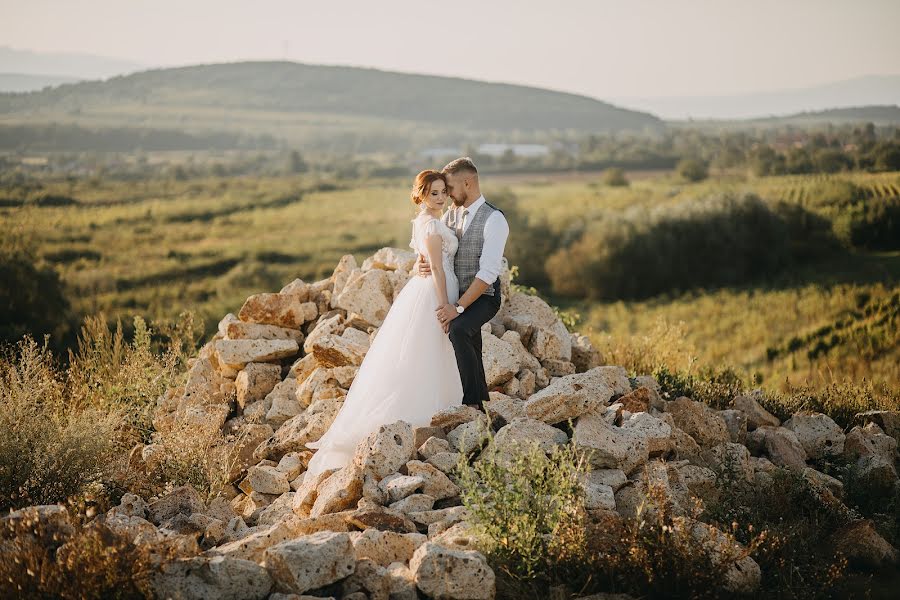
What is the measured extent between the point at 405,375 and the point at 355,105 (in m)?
117

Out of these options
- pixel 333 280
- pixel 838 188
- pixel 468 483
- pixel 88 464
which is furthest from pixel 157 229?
pixel 468 483

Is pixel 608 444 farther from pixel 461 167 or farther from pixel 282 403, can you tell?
pixel 282 403

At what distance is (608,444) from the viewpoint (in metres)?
6.11

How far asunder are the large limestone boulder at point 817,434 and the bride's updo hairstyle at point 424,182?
4600 mm

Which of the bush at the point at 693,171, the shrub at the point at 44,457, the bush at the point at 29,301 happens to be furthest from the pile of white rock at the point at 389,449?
the bush at the point at 693,171

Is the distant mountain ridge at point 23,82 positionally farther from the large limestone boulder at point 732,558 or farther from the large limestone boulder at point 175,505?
the large limestone boulder at point 732,558

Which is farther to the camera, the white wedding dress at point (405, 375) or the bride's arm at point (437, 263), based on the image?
the white wedding dress at point (405, 375)

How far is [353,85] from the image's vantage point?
4801 inches

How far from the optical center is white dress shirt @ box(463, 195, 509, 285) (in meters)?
6.48

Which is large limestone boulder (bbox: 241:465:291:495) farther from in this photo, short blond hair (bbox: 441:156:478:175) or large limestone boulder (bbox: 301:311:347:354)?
short blond hair (bbox: 441:156:478:175)

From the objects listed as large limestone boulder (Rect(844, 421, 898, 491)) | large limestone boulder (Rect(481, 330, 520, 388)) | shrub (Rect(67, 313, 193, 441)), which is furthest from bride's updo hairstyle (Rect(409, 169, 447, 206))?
large limestone boulder (Rect(844, 421, 898, 491))

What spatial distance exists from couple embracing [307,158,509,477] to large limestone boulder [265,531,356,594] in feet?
6.43

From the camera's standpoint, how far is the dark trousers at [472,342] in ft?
21.6

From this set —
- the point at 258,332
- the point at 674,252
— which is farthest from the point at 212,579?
the point at 674,252
